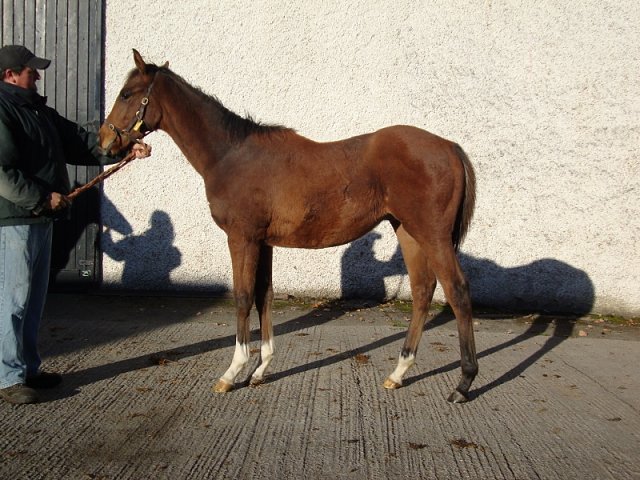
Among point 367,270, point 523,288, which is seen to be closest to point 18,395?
point 367,270

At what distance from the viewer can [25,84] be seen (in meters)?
3.85

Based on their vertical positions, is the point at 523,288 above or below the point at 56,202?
below

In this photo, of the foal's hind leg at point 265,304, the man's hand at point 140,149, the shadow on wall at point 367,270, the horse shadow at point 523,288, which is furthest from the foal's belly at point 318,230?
the shadow on wall at point 367,270

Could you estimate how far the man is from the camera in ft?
11.9

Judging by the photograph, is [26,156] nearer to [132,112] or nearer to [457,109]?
[132,112]

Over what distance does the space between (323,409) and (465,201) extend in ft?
5.76

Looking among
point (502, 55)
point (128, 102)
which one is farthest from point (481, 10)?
point (128, 102)

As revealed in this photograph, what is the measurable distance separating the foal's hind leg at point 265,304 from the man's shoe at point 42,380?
1401mm

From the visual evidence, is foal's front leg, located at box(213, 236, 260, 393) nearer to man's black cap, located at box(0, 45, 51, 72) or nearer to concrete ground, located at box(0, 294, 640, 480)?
concrete ground, located at box(0, 294, 640, 480)

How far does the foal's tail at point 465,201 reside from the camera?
4.10 metres

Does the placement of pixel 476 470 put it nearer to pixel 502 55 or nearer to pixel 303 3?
pixel 502 55

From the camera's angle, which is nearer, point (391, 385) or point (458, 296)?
point (458, 296)

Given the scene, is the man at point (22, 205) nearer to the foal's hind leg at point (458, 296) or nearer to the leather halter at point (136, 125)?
the leather halter at point (136, 125)

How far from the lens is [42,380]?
403 centimetres
